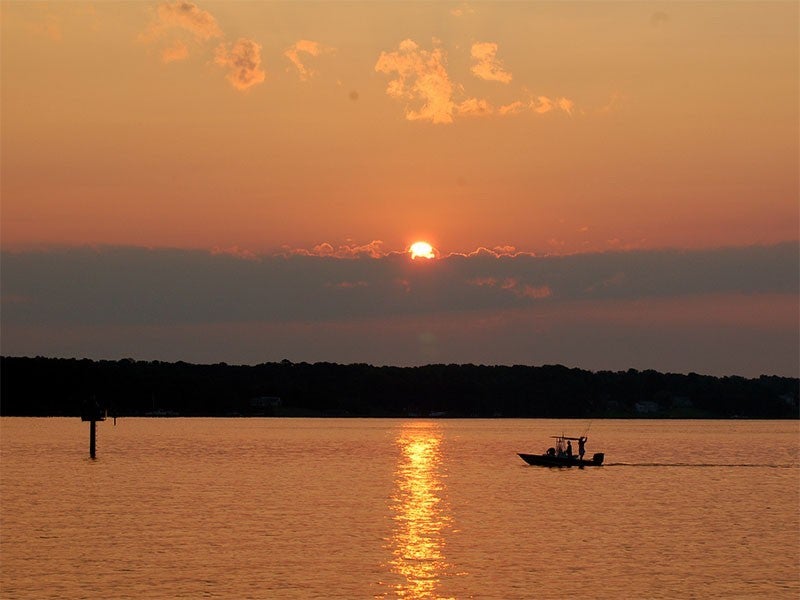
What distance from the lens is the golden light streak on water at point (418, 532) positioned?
182 ft

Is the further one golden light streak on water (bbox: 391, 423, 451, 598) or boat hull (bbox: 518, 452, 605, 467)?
boat hull (bbox: 518, 452, 605, 467)

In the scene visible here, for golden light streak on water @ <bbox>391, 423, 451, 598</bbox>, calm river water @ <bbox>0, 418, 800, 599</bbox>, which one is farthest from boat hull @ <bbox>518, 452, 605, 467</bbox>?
golden light streak on water @ <bbox>391, 423, 451, 598</bbox>

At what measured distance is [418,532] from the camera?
74000 mm

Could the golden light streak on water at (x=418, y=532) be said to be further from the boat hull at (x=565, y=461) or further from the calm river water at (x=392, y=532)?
the boat hull at (x=565, y=461)

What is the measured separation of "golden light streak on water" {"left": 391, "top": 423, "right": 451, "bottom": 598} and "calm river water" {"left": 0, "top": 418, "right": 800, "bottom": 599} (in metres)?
0.18

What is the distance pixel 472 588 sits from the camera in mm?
53719

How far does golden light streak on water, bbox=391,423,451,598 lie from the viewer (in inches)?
2179

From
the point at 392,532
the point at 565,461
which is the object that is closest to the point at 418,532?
the point at 392,532

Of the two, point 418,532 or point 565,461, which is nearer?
point 418,532

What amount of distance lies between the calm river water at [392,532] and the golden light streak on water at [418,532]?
7.2 inches

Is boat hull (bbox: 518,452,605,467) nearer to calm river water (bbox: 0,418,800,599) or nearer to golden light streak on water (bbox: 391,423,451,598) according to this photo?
calm river water (bbox: 0,418,800,599)

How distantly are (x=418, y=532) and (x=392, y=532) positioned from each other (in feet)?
5.27

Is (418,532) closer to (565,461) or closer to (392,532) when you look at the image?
(392,532)

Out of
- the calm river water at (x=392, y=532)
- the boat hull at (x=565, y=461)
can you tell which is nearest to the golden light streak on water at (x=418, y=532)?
the calm river water at (x=392, y=532)
